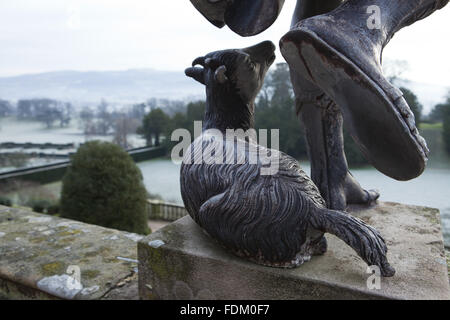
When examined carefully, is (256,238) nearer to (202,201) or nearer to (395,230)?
(202,201)

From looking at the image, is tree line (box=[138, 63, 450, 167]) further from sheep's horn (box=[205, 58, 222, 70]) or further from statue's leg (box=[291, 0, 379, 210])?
sheep's horn (box=[205, 58, 222, 70])

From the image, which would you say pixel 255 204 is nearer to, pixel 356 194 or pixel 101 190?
pixel 356 194

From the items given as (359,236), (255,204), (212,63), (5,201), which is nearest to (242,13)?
(212,63)

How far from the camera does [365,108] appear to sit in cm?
105

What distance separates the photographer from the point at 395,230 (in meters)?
1.63

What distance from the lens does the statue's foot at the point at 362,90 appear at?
102cm

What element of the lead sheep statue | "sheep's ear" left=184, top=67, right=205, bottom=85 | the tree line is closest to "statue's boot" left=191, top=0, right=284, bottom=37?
the lead sheep statue

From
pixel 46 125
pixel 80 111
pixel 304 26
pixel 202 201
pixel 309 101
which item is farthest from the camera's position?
pixel 80 111

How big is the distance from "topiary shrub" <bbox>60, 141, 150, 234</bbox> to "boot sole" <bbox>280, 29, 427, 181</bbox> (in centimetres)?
445

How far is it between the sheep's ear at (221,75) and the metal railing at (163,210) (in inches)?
289

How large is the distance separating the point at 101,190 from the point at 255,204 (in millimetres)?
4268
